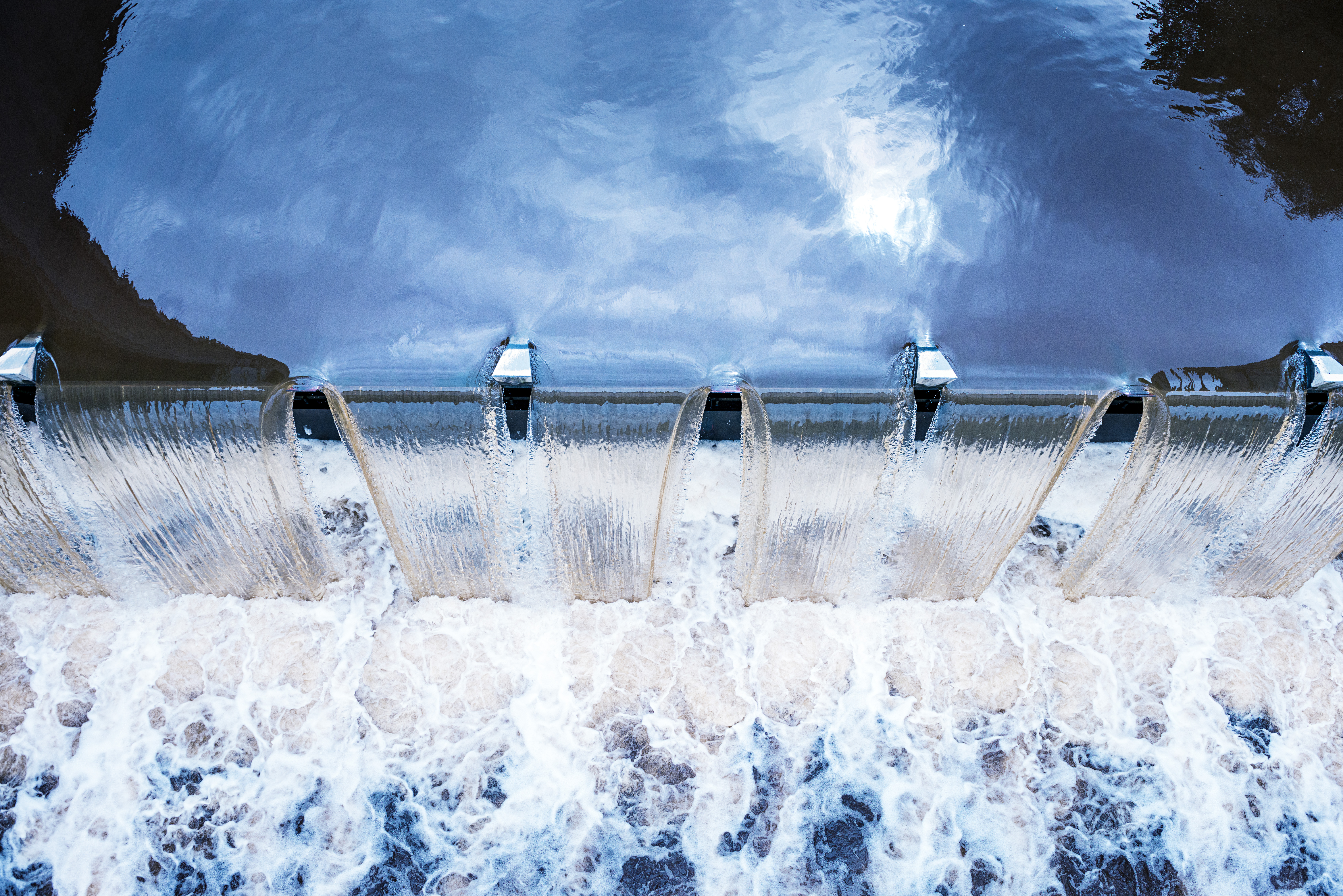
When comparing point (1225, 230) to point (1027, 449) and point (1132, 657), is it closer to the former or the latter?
point (1027, 449)

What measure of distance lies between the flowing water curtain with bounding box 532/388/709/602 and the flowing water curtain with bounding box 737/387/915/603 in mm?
254

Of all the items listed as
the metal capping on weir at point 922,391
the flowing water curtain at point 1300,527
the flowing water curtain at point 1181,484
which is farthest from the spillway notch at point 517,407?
the flowing water curtain at point 1300,527

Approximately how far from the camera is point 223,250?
7.76 ft

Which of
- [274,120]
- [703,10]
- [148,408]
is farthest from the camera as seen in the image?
[703,10]

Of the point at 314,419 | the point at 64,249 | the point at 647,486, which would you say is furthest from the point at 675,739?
the point at 64,249

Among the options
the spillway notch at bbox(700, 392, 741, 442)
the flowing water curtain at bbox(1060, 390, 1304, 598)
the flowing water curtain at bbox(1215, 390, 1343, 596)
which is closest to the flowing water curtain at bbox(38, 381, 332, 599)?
the spillway notch at bbox(700, 392, 741, 442)

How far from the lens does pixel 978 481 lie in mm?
2330

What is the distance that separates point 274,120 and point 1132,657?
3.85 metres

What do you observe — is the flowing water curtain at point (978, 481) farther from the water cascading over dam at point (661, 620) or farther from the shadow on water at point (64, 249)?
the shadow on water at point (64, 249)

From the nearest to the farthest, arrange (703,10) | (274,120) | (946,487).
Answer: (946,487) < (274,120) < (703,10)

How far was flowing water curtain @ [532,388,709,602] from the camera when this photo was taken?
2145 mm

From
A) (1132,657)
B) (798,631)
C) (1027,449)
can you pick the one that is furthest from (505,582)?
(1132,657)

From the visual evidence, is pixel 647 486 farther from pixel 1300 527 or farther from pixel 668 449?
pixel 1300 527

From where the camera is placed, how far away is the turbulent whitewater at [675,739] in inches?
87.8
